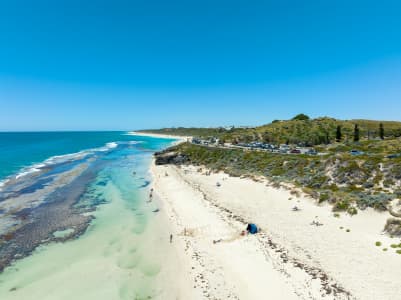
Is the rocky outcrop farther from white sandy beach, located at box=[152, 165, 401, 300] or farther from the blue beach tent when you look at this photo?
the blue beach tent

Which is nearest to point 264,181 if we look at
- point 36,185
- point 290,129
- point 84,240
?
point 84,240

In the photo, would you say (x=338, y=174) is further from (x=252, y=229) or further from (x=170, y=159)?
(x=170, y=159)

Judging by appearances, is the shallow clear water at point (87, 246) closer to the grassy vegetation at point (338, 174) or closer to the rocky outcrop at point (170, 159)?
the grassy vegetation at point (338, 174)

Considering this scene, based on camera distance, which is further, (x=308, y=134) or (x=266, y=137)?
(x=266, y=137)

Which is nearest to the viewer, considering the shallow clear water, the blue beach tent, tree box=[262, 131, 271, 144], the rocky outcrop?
the shallow clear water

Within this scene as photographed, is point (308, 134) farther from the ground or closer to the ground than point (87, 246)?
farther from the ground

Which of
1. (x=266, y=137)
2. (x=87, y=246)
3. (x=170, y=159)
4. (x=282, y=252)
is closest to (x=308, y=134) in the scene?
(x=266, y=137)

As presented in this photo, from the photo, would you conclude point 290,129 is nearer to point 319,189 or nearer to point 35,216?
point 319,189

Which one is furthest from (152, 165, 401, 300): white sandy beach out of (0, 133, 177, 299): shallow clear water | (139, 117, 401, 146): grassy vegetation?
(139, 117, 401, 146): grassy vegetation

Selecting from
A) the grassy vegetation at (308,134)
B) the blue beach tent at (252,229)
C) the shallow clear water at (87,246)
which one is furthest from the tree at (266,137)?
the blue beach tent at (252,229)
